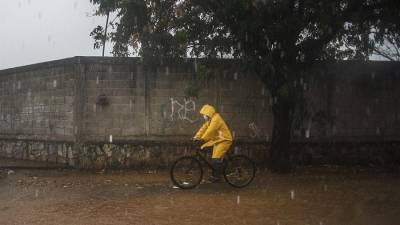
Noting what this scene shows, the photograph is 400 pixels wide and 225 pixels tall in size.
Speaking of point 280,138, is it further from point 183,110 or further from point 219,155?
point 219,155

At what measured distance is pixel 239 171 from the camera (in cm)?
1130

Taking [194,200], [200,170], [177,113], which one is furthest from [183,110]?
[194,200]

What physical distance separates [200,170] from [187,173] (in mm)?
265

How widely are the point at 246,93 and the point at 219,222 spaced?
6984 mm

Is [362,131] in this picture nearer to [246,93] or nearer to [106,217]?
[246,93]

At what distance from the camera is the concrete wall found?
1406cm

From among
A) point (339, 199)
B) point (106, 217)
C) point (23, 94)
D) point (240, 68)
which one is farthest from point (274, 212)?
point (23, 94)

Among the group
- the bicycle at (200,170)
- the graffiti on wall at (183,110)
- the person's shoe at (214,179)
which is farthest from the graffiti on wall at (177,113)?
the person's shoe at (214,179)

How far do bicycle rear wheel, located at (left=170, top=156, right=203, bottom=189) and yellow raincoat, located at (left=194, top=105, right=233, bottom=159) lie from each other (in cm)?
39

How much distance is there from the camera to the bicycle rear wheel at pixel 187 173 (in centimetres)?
1077

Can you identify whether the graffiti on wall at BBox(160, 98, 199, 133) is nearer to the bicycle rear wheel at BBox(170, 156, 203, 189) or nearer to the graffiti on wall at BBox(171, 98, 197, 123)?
the graffiti on wall at BBox(171, 98, 197, 123)

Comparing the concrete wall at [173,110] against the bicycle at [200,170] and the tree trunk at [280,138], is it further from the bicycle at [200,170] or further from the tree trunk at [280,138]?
the bicycle at [200,170]

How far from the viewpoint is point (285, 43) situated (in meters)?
12.3

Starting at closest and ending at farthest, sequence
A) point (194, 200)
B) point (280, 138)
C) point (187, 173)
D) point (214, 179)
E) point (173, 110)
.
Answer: point (194, 200) < point (187, 173) < point (214, 179) < point (280, 138) < point (173, 110)
